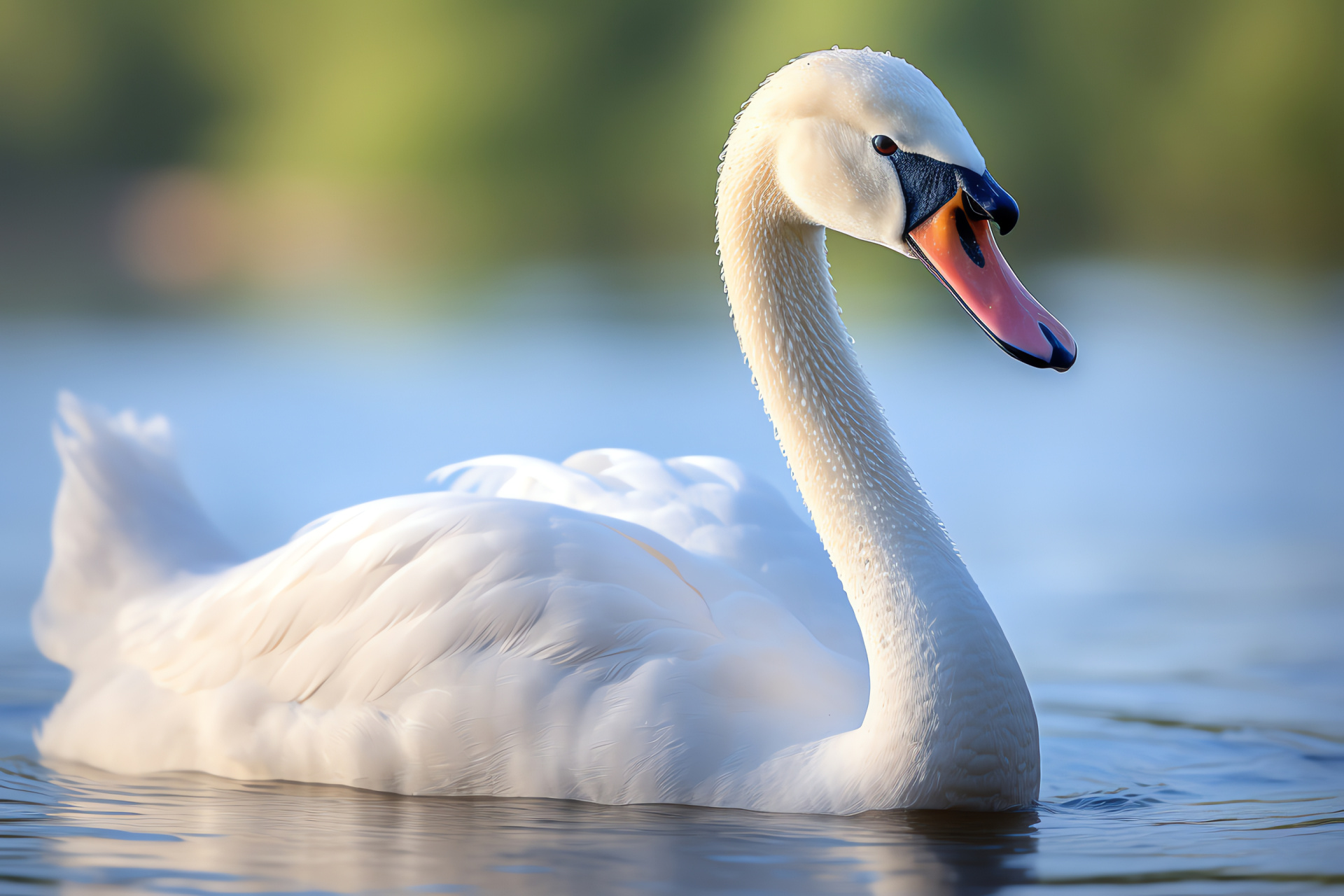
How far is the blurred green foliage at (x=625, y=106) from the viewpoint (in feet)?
84.2

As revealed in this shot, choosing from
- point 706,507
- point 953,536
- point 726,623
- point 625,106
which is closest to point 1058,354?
point 726,623

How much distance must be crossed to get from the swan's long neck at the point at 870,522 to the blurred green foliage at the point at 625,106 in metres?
16.3

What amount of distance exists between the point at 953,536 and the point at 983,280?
3.58 meters

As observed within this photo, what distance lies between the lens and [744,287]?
11.8ft

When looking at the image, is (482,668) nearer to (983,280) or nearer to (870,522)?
(870,522)

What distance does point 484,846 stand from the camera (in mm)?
3086

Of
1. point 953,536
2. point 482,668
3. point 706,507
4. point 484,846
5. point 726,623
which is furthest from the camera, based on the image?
point 953,536

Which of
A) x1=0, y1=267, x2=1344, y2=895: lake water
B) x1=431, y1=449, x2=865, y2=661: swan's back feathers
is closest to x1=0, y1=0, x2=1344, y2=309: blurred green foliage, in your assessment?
x1=0, y1=267, x2=1344, y2=895: lake water

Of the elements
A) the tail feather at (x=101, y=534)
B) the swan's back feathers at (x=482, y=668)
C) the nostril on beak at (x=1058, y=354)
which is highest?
the nostril on beak at (x=1058, y=354)

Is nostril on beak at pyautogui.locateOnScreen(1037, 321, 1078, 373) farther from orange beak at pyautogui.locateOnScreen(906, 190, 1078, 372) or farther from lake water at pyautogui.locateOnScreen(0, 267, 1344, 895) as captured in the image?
lake water at pyautogui.locateOnScreen(0, 267, 1344, 895)

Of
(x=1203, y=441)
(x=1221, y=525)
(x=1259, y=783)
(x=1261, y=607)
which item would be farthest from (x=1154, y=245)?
(x=1259, y=783)

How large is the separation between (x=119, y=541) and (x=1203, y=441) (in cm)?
633

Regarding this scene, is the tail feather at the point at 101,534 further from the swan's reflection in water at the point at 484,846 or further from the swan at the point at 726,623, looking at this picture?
the swan's reflection in water at the point at 484,846

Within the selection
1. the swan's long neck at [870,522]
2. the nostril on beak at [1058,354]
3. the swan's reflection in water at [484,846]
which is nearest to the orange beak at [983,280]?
the nostril on beak at [1058,354]
